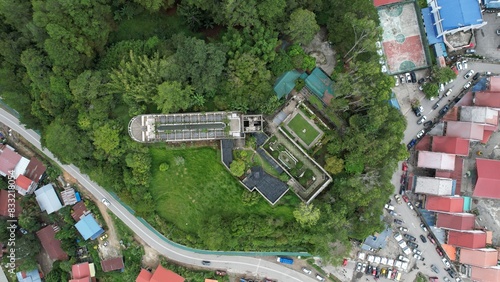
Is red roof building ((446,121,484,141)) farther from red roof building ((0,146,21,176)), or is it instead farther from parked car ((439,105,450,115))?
red roof building ((0,146,21,176))

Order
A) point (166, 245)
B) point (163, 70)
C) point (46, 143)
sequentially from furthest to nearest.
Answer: point (166, 245), point (46, 143), point (163, 70)

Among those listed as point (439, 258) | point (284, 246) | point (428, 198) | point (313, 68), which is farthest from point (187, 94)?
point (439, 258)

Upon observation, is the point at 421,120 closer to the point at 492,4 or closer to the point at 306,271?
the point at 492,4

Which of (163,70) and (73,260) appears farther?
(73,260)

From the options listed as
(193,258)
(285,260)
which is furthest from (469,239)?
(193,258)

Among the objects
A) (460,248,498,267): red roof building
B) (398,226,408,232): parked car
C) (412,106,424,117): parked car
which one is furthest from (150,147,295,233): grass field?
(460,248,498,267): red roof building

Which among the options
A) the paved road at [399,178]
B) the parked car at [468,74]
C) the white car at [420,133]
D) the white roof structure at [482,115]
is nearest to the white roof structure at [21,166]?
the paved road at [399,178]

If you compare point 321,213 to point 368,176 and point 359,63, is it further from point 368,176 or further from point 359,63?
point 359,63
